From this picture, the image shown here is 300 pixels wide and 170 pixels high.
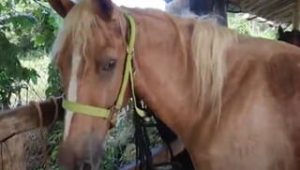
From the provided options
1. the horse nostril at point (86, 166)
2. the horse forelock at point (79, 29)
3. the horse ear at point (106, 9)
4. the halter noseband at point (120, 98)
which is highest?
the horse ear at point (106, 9)

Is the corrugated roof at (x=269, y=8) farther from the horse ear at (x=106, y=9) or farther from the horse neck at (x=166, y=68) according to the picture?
the horse ear at (x=106, y=9)

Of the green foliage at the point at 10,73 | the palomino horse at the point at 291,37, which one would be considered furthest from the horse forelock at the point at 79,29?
the palomino horse at the point at 291,37

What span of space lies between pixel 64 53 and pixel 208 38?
544mm

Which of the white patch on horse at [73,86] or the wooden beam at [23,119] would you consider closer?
the white patch on horse at [73,86]

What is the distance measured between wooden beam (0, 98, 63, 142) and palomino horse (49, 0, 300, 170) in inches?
13.9

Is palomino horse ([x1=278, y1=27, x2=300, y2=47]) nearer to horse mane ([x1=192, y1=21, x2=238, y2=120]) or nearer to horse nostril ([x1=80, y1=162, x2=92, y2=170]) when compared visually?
horse mane ([x1=192, y1=21, x2=238, y2=120])

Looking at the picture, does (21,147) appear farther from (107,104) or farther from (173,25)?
(173,25)

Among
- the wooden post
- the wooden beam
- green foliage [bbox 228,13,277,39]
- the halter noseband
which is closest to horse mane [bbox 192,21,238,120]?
the halter noseband

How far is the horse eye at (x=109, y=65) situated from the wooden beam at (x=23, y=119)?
503 millimetres

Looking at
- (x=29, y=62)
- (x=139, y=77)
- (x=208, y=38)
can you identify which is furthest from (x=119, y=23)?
(x=29, y=62)

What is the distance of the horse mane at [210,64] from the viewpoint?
186 cm

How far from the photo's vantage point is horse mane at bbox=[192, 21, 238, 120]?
1.86 metres

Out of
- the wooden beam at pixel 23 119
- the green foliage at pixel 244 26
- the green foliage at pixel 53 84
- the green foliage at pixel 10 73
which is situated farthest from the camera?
the green foliage at pixel 244 26

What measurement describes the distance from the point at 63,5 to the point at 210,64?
591 mm
